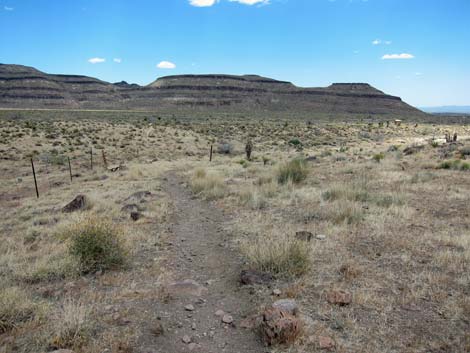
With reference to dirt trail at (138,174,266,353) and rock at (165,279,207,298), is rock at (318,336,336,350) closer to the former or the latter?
dirt trail at (138,174,266,353)

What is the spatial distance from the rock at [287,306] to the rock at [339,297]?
69 cm

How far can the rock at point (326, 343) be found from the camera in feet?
14.3

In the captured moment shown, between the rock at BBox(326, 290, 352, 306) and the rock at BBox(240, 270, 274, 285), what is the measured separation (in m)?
1.03

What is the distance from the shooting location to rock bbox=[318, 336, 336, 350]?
14.3 ft

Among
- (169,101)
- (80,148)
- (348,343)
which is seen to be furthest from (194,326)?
(169,101)

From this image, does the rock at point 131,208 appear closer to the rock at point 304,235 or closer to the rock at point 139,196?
the rock at point 139,196

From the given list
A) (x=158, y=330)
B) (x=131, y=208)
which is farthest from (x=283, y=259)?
(x=131, y=208)

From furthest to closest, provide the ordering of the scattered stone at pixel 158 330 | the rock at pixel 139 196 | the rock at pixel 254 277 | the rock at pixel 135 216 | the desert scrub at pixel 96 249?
the rock at pixel 139 196, the rock at pixel 135 216, the desert scrub at pixel 96 249, the rock at pixel 254 277, the scattered stone at pixel 158 330

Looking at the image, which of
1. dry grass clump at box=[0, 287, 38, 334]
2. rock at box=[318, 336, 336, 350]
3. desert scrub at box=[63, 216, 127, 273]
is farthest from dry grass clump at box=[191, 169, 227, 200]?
rock at box=[318, 336, 336, 350]

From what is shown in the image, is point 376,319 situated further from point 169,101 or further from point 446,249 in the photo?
point 169,101

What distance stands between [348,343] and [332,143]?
129 ft

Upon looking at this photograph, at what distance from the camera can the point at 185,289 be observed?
5922 millimetres

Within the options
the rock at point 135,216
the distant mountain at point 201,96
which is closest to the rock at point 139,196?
the rock at point 135,216

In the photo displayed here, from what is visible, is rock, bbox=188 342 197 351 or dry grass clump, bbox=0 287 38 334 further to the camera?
dry grass clump, bbox=0 287 38 334
